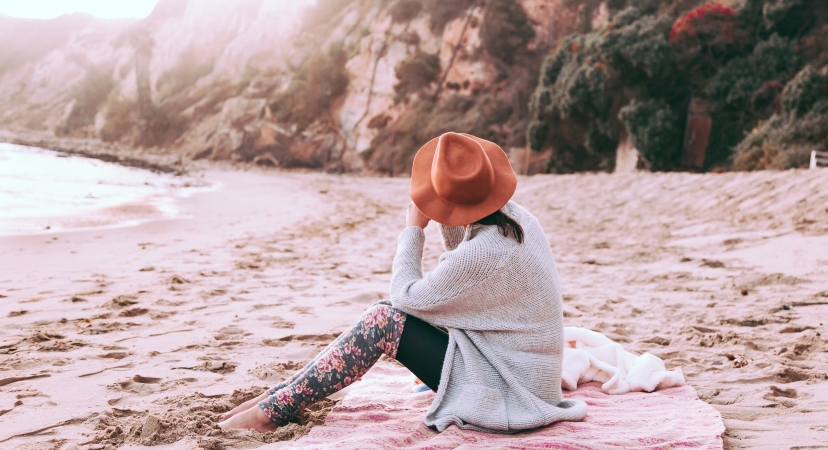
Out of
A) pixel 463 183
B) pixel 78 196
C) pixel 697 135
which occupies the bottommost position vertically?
pixel 78 196

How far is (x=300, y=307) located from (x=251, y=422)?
1945 millimetres

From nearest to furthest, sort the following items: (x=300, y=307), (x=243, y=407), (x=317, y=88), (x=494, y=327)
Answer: (x=494, y=327)
(x=243, y=407)
(x=300, y=307)
(x=317, y=88)

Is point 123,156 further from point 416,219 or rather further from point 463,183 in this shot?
point 463,183

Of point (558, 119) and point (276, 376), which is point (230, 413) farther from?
point (558, 119)

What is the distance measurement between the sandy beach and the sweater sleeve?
1.89ft

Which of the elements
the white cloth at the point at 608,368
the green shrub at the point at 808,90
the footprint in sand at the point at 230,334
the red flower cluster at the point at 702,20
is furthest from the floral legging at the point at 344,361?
the red flower cluster at the point at 702,20

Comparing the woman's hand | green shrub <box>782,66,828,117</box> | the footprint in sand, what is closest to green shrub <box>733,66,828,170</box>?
green shrub <box>782,66,828,117</box>

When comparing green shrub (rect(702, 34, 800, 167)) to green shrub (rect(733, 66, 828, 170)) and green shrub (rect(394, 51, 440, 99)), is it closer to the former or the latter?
green shrub (rect(733, 66, 828, 170))

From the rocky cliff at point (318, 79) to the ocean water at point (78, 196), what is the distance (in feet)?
34.6

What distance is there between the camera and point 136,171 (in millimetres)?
21641

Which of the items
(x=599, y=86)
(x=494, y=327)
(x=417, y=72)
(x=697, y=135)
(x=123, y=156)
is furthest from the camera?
(x=123, y=156)

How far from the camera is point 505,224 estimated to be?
222 cm

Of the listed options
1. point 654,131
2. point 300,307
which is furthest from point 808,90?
point 300,307

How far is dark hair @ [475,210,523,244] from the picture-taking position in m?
2.21
